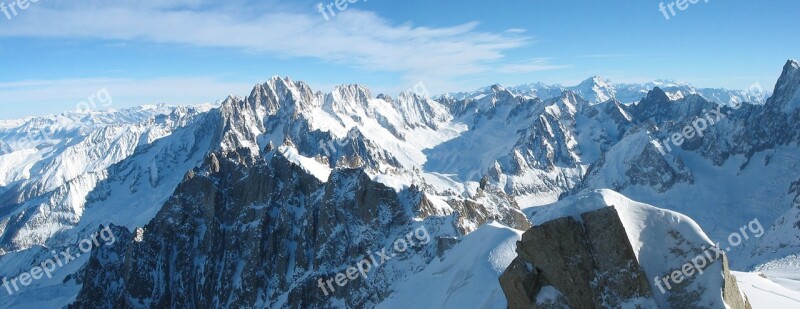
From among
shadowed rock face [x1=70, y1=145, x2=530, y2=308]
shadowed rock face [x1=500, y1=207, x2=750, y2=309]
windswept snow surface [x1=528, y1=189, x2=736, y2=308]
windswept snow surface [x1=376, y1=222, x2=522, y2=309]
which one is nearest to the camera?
shadowed rock face [x1=500, y1=207, x2=750, y2=309]

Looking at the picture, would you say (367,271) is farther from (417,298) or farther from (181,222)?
(181,222)

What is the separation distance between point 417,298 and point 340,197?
179 ft

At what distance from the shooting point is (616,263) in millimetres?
28031

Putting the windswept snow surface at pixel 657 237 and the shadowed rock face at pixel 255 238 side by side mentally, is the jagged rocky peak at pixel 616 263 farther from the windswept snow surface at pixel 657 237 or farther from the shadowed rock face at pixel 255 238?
the shadowed rock face at pixel 255 238

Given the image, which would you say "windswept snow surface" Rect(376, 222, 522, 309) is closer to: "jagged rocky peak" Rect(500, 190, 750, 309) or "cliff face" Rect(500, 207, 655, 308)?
"jagged rocky peak" Rect(500, 190, 750, 309)

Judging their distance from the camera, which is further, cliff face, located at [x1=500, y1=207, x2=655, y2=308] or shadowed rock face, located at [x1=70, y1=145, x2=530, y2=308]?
shadowed rock face, located at [x1=70, y1=145, x2=530, y2=308]

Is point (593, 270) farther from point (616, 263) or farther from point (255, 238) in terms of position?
point (255, 238)

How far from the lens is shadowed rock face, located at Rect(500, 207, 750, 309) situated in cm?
2786

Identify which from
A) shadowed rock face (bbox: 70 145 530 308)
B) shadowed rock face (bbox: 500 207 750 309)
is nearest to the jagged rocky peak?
shadowed rock face (bbox: 500 207 750 309)

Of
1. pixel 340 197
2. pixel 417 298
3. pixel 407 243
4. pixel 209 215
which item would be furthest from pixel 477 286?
pixel 209 215

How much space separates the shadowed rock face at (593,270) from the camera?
27.9 m

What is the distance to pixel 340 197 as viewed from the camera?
116 m

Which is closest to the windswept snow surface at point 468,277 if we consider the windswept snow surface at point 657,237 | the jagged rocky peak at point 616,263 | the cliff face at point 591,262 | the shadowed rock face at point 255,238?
the jagged rocky peak at point 616,263

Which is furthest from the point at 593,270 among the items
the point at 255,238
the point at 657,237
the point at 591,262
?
the point at 255,238
